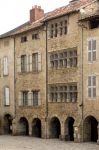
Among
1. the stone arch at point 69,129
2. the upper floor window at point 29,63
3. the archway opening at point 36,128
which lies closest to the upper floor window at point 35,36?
the upper floor window at point 29,63

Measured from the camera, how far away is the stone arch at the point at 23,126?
50459 mm

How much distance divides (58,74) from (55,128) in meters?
5.44

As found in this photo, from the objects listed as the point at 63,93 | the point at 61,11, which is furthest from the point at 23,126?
the point at 61,11

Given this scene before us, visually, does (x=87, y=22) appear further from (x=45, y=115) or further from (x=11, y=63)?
(x=11, y=63)

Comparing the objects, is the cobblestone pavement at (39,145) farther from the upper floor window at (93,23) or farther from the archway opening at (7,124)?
the upper floor window at (93,23)

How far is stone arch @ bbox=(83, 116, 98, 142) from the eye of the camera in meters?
40.8

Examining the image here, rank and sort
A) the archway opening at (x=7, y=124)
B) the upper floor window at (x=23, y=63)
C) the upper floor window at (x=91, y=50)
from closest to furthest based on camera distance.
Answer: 1. the upper floor window at (x=91, y=50)
2. the upper floor window at (x=23, y=63)
3. the archway opening at (x=7, y=124)

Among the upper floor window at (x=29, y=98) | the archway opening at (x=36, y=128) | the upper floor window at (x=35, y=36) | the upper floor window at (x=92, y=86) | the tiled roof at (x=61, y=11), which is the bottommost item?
the archway opening at (x=36, y=128)

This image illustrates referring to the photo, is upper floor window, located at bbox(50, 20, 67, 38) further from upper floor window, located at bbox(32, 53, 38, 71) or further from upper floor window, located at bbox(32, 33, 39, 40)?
upper floor window, located at bbox(32, 53, 38, 71)

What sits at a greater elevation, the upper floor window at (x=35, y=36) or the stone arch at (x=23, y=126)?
the upper floor window at (x=35, y=36)

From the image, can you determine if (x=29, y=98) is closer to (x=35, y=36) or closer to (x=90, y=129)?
(x=35, y=36)

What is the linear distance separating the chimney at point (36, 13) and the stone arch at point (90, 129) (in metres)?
15.0

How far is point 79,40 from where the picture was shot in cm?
4131

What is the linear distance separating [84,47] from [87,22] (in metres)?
2.10
